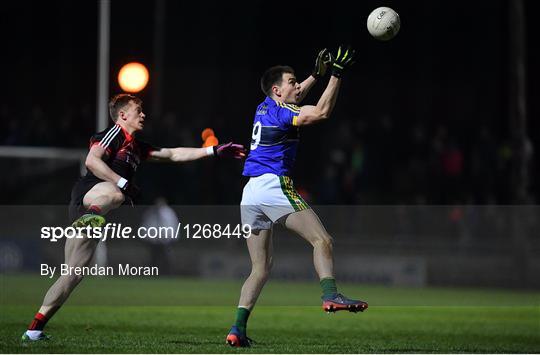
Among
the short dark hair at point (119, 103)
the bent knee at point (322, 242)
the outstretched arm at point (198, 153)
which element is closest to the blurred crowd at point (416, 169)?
the outstretched arm at point (198, 153)

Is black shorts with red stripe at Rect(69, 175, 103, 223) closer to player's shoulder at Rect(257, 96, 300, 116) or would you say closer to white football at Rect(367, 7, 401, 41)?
player's shoulder at Rect(257, 96, 300, 116)

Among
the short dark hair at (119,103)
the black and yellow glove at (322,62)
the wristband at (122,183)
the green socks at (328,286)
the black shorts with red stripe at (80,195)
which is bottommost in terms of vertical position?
the green socks at (328,286)

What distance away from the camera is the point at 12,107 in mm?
29656

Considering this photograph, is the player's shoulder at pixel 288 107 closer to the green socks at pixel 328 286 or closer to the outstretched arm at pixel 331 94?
the outstretched arm at pixel 331 94

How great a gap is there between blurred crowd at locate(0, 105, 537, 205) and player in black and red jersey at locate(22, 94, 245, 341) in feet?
45.9

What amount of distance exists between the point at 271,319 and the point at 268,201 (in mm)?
5265

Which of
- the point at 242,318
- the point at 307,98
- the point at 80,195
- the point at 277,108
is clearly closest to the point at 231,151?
the point at 277,108

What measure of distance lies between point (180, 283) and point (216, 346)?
39.1 ft

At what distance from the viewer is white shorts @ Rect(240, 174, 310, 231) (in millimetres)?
11766

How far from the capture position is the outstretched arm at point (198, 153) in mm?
12578

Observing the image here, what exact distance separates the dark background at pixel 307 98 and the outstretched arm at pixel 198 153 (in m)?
13.4

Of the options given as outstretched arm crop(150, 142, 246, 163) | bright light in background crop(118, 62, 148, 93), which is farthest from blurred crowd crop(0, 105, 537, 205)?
outstretched arm crop(150, 142, 246, 163)

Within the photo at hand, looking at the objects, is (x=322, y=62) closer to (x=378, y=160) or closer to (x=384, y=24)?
(x=384, y=24)

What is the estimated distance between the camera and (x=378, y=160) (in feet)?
86.9
